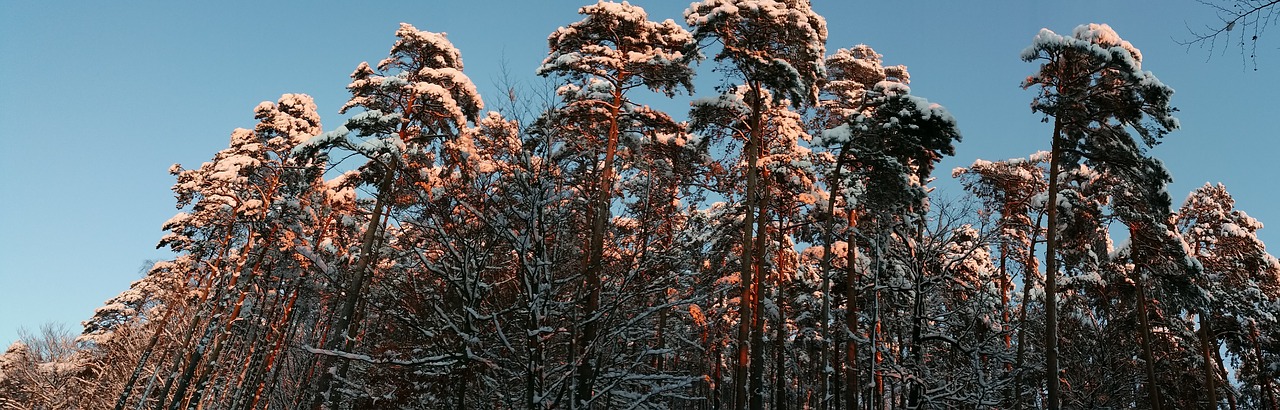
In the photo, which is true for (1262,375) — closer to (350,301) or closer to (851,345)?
(851,345)

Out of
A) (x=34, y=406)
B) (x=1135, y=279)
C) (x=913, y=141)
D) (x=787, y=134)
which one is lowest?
(x=34, y=406)

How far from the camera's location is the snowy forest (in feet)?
25.2

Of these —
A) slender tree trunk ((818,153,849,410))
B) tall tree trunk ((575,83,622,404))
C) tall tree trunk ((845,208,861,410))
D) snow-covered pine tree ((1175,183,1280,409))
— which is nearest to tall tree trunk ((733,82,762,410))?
slender tree trunk ((818,153,849,410))

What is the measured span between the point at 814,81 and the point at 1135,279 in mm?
12836

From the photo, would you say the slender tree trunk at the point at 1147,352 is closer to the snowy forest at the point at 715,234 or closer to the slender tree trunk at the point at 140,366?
the snowy forest at the point at 715,234

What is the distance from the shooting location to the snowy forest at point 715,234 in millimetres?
7695

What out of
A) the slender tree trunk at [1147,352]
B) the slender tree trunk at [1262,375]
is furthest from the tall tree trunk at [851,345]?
the slender tree trunk at [1262,375]

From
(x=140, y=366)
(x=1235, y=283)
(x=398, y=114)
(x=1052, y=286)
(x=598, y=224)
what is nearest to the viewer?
(x=598, y=224)

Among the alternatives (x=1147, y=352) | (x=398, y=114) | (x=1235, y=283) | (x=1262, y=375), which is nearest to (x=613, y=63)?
(x=398, y=114)

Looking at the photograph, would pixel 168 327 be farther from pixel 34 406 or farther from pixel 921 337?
pixel 921 337

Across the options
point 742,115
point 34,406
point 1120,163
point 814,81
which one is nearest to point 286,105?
point 742,115

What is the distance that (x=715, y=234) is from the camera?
19.9 m

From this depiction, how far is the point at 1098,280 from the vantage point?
794 inches

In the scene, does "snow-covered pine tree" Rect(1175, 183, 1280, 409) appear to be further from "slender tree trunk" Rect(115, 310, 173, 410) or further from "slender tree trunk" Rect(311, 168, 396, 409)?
"slender tree trunk" Rect(115, 310, 173, 410)
